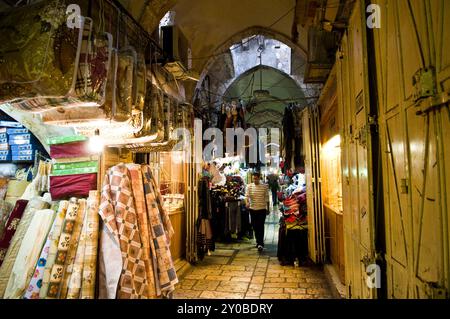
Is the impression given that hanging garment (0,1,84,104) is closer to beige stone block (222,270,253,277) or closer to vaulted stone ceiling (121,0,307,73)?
vaulted stone ceiling (121,0,307,73)

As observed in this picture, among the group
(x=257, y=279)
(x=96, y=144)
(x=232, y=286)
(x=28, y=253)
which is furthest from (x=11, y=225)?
(x=257, y=279)

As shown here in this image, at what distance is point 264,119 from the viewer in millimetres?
20547

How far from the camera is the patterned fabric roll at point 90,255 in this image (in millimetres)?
3150

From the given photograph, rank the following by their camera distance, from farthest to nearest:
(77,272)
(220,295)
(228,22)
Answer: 1. (228,22)
2. (220,295)
3. (77,272)

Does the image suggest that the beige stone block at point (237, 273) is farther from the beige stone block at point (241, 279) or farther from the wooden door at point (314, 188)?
the wooden door at point (314, 188)

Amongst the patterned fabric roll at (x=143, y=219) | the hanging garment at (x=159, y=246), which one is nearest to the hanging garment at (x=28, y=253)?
the patterned fabric roll at (x=143, y=219)

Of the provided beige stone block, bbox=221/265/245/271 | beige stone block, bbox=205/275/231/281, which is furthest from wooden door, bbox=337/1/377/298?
beige stone block, bbox=221/265/245/271

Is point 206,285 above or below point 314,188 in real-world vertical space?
below

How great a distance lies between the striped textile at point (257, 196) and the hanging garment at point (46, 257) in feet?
21.4

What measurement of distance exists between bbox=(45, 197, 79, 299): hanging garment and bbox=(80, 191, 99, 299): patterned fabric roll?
0.63ft

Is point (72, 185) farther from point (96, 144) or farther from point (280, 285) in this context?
point (280, 285)

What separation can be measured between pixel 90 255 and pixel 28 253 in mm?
732

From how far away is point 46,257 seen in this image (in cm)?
325

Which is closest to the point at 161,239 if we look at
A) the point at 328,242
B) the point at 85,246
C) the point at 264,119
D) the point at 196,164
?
the point at 85,246
